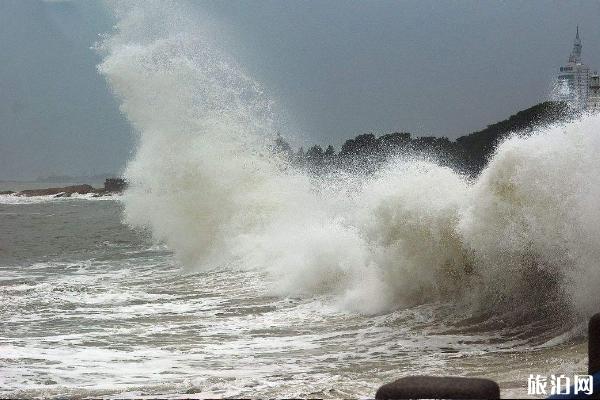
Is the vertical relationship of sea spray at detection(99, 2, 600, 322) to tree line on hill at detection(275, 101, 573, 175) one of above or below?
below

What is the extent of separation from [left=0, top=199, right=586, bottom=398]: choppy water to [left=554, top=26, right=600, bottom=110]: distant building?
97.0m

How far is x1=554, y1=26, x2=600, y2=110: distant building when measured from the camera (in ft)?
355

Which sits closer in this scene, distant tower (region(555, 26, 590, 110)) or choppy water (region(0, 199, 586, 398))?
choppy water (region(0, 199, 586, 398))

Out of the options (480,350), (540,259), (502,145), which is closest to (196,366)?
(480,350)

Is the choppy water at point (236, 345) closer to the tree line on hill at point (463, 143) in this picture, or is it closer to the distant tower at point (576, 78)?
the tree line on hill at point (463, 143)

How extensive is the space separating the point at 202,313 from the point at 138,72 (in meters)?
19.3

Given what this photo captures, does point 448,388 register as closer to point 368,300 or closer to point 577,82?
point 368,300

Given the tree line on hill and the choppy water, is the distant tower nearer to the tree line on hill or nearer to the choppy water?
the tree line on hill

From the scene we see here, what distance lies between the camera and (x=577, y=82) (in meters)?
141

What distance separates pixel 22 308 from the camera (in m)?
11.8

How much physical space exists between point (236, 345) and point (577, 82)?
144385 mm

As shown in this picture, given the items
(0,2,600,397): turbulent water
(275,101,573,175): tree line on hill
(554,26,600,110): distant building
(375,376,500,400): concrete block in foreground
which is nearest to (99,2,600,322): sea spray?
(0,2,600,397): turbulent water

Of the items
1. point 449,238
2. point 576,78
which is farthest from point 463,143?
point 576,78

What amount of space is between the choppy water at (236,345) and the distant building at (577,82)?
9696 cm
